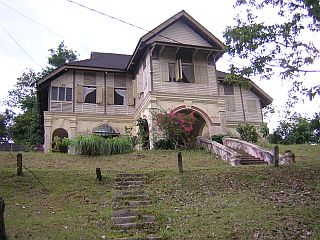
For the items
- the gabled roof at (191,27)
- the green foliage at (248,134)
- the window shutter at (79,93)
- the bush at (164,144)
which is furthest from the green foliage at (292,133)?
the window shutter at (79,93)

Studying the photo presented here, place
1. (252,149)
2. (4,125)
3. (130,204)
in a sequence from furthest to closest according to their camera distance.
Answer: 1. (4,125)
2. (252,149)
3. (130,204)

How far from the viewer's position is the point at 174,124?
69.2ft

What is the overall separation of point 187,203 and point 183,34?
16108mm

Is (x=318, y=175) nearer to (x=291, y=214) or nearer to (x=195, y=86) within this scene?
(x=291, y=214)

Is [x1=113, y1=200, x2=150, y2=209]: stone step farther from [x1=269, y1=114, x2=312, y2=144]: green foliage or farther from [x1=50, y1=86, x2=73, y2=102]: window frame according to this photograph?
[x1=269, y1=114, x2=312, y2=144]: green foliage

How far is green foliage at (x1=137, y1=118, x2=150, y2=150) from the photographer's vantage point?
22.7 meters

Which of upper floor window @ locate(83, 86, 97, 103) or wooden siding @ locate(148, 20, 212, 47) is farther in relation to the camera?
upper floor window @ locate(83, 86, 97, 103)

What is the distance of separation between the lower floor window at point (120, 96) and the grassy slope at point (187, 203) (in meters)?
11.1

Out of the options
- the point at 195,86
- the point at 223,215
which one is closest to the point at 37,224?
the point at 223,215

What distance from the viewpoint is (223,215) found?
29.5ft

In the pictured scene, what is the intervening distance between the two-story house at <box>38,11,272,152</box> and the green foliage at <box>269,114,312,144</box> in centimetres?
342

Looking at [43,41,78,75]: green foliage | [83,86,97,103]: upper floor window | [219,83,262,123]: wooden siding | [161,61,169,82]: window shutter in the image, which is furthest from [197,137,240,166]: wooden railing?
[43,41,78,75]: green foliage

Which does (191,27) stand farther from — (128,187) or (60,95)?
(128,187)

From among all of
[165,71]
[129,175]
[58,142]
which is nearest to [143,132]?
[165,71]
